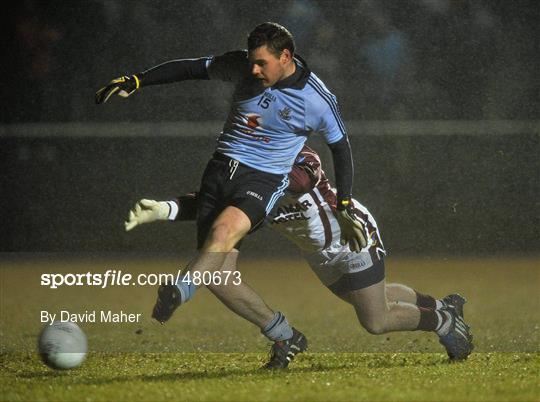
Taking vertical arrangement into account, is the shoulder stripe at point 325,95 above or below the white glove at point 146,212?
above

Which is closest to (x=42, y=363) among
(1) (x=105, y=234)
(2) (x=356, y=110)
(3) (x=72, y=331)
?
(3) (x=72, y=331)

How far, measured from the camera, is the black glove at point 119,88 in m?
5.11

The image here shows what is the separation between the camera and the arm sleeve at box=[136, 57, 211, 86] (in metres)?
5.26

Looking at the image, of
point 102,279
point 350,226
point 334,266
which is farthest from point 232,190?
point 102,279

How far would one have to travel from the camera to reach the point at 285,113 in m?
5.09

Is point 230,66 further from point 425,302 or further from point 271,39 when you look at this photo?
point 425,302

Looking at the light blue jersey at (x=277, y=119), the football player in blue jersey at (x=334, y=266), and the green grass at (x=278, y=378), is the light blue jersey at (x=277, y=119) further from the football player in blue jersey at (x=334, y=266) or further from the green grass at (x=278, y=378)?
the green grass at (x=278, y=378)

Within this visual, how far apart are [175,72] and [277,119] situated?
23.5 inches

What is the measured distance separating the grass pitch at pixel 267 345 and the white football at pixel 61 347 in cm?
7

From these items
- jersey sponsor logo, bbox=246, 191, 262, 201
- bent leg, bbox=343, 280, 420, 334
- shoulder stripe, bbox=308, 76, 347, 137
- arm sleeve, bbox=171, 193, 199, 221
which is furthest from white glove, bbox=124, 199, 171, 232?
bent leg, bbox=343, 280, 420, 334

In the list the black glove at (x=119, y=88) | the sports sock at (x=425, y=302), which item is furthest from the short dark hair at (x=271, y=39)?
the sports sock at (x=425, y=302)

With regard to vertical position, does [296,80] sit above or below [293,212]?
above

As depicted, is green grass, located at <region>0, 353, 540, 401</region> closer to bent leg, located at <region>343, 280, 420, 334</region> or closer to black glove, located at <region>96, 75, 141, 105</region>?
bent leg, located at <region>343, 280, 420, 334</region>

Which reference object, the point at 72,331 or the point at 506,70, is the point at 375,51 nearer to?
the point at 506,70
